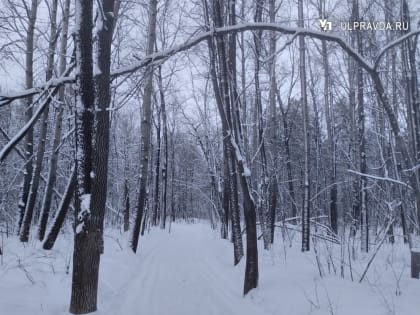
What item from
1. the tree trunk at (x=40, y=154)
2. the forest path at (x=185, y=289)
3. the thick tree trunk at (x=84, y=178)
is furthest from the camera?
the tree trunk at (x=40, y=154)

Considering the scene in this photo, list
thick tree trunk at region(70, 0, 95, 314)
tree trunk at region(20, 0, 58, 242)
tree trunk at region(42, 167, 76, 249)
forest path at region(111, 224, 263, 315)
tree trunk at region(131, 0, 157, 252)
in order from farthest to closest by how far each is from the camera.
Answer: tree trunk at region(131, 0, 157, 252), tree trunk at region(20, 0, 58, 242), tree trunk at region(42, 167, 76, 249), forest path at region(111, 224, 263, 315), thick tree trunk at region(70, 0, 95, 314)

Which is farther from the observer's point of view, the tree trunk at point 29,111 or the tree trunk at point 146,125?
the tree trunk at point 146,125

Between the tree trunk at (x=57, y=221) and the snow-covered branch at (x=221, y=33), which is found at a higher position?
the snow-covered branch at (x=221, y=33)

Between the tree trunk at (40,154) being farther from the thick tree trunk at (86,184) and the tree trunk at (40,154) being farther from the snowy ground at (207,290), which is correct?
the thick tree trunk at (86,184)

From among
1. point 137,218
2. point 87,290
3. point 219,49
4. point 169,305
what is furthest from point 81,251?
point 137,218

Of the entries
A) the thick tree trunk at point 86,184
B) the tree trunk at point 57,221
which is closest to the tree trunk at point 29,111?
the tree trunk at point 57,221

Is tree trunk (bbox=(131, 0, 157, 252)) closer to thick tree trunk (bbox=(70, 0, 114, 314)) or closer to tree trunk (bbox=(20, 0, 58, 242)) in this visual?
tree trunk (bbox=(20, 0, 58, 242))

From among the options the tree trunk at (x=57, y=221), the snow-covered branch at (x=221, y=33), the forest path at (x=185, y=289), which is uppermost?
the snow-covered branch at (x=221, y=33)

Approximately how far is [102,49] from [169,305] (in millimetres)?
4875

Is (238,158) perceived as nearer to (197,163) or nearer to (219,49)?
(219,49)

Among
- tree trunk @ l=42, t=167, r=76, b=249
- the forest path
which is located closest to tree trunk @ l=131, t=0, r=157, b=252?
the forest path

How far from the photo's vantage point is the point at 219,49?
8359 mm

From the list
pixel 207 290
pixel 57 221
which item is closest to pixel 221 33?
pixel 207 290

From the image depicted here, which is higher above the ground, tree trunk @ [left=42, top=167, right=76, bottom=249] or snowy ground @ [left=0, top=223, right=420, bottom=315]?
tree trunk @ [left=42, top=167, right=76, bottom=249]
